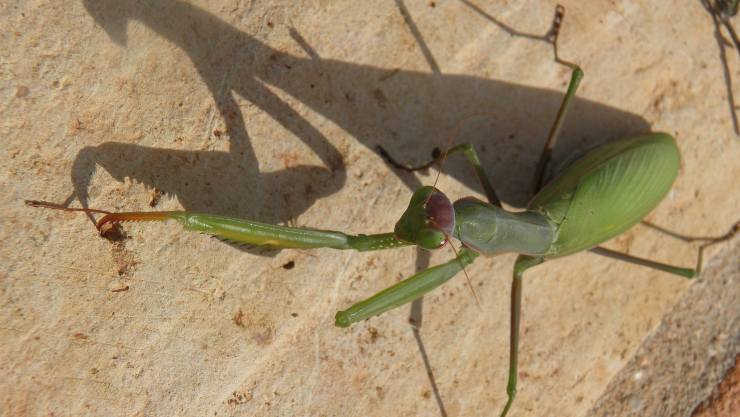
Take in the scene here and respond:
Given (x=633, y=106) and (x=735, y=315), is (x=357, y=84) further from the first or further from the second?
(x=735, y=315)

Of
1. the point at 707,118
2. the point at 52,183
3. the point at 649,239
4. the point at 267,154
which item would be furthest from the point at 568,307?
the point at 52,183

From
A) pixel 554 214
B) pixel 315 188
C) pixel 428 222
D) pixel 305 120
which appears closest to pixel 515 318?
pixel 554 214

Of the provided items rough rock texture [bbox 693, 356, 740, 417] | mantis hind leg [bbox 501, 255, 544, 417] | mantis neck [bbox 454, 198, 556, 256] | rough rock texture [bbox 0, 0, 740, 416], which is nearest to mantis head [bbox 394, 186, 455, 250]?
mantis neck [bbox 454, 198, 556, 256]

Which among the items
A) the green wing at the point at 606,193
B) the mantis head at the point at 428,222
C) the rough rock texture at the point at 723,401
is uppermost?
the mantis head at the point at 428,222

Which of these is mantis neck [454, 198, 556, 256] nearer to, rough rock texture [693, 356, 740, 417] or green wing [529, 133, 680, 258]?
green wing [529, 133, 680, 258]

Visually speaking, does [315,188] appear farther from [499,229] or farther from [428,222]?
[499,229]

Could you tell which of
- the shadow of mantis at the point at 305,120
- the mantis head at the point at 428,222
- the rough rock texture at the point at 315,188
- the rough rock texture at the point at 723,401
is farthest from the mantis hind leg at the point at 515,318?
the rough rock texture at the point at 723,401

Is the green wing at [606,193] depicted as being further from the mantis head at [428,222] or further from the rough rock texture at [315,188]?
the mantis head at [428,222]
